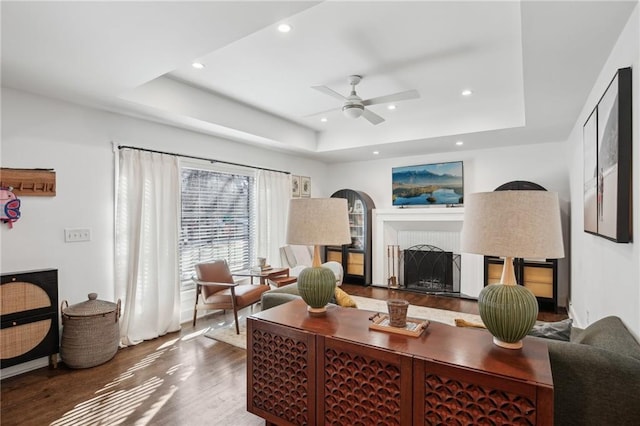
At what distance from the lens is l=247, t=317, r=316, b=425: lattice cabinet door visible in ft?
6.24

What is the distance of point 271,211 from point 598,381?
15.3 ft

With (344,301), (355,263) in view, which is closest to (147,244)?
(344,301)

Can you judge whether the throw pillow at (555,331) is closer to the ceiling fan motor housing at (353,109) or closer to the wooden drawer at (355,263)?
the ceiling fan motor housing at (353,109)

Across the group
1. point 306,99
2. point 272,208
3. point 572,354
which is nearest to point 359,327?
point 572,354

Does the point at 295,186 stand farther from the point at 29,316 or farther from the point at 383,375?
the point at 383,375

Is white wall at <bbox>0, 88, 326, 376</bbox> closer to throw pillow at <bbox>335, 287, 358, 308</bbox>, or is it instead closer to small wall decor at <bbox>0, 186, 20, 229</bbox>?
small wall decor at <bbox>0, 186, 20, 229</bbox>

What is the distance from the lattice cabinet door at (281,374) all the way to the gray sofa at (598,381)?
1.24 m

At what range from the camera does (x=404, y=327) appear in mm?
1860

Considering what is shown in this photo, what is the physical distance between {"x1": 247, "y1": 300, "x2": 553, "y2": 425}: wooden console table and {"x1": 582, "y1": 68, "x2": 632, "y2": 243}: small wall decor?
87 cm

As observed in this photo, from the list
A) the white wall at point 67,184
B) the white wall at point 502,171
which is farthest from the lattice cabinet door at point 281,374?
the white wall at point 502,171

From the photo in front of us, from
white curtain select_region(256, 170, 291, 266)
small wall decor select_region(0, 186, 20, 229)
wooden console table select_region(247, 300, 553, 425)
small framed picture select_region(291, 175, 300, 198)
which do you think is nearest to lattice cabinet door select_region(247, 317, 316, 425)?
wooden console table select_region(247, 300, 553, 425)

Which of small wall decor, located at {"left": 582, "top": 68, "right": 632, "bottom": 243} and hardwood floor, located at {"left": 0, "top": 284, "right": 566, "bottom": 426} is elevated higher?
small wall decor, located at {"left": 582, "top": 68, "right": 632, "bottom": 243}

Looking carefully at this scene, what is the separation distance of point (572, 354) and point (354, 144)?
4.29m

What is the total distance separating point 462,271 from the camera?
5.47 metres
